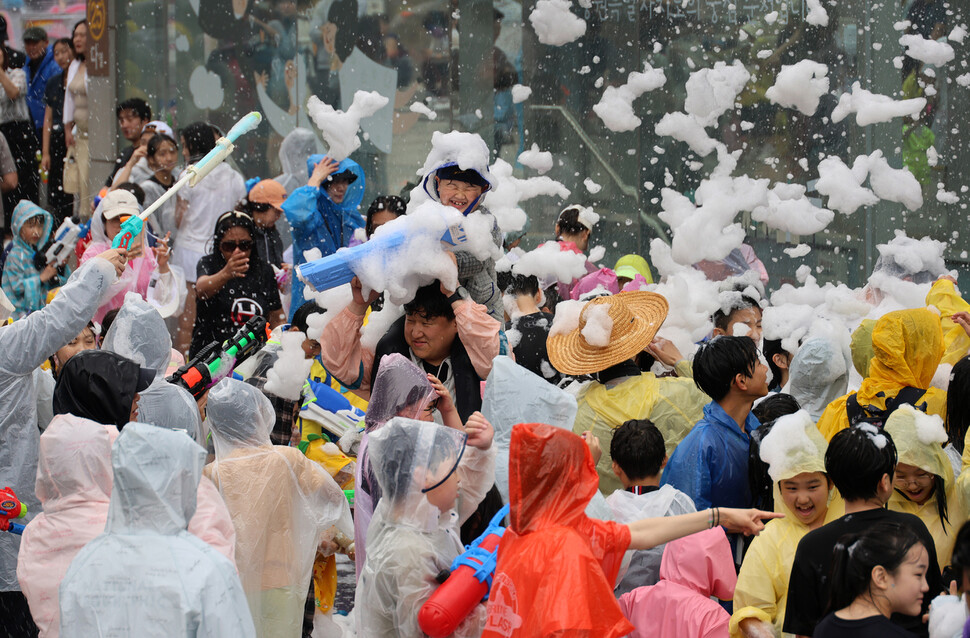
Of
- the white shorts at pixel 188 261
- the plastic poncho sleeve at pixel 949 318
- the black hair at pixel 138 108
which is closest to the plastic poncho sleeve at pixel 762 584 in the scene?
the plastic poncho sleeve at pixel 949 318

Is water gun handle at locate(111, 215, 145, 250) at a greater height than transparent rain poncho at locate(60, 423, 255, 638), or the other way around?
transparent rain poncho at locate(60, 423, 255, 638)

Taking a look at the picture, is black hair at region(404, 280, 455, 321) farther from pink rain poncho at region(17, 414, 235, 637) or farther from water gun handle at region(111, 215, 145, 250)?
water gun handle at region(111, 215, 145, 250)

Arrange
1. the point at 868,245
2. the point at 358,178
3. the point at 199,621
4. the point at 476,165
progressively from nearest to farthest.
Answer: the point at 199,621 < the point at 476,165 < the point at 358,178 < the point at 868,245

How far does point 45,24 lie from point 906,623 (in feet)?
37.0

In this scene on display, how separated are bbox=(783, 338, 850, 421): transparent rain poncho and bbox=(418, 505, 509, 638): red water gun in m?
2.32

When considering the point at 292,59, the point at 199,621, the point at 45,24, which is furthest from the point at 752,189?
the point at 45,24

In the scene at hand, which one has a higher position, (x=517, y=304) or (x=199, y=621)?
(x=199, y=621)

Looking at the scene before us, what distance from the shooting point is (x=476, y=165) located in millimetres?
4285

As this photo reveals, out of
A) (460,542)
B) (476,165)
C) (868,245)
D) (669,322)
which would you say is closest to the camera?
(460,542)

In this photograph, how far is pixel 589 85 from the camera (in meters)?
11.1

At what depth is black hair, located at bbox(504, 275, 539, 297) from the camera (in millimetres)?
6102

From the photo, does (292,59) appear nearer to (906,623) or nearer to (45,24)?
(45,24)

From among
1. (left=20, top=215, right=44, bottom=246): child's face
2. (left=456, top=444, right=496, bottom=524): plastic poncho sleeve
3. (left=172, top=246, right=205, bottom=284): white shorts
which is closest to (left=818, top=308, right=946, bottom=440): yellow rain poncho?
(left=456, top=444, right=496, bottom=524): plastic poncho sleeve

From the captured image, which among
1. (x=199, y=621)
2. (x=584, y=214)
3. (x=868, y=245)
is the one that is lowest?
(x=868, y=245)
